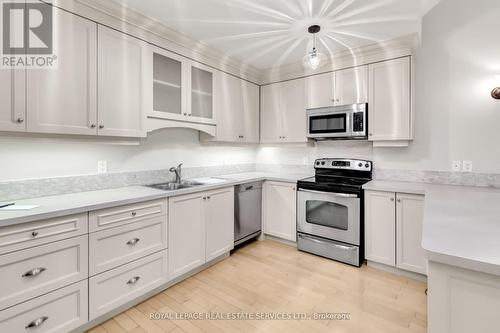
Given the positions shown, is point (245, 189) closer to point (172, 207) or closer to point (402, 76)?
point (172, 207)

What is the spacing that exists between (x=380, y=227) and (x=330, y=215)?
20.2 inches

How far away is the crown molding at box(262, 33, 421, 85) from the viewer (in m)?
2.52

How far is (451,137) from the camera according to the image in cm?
252

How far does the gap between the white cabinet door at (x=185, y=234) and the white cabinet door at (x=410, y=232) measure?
1976 mm

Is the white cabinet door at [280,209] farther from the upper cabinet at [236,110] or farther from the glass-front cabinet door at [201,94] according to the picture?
the glass-front cabinet door at [201,94]

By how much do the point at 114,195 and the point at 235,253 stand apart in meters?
1.61

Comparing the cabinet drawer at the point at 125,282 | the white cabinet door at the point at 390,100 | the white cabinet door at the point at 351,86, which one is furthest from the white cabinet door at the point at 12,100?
the white cabinet door at the point at 390,100

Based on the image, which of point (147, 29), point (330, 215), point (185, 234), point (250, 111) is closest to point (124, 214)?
point (185, 234)

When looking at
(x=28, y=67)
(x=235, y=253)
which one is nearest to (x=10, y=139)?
(x=28, y=67)

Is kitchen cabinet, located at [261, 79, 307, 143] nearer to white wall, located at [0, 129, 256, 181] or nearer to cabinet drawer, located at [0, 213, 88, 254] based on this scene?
white wall, located at [0, 129, 256, 181]

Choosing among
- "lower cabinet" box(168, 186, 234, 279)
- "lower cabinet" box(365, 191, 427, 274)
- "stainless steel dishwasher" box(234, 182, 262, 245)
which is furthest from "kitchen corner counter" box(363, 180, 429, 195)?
"lower cabinet" box(168, 186, 234, 279)

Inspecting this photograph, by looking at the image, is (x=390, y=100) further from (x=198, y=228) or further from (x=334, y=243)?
(x=198, y=228)

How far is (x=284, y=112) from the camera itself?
347cm

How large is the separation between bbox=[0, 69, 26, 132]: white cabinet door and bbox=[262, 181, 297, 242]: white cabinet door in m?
2.51
